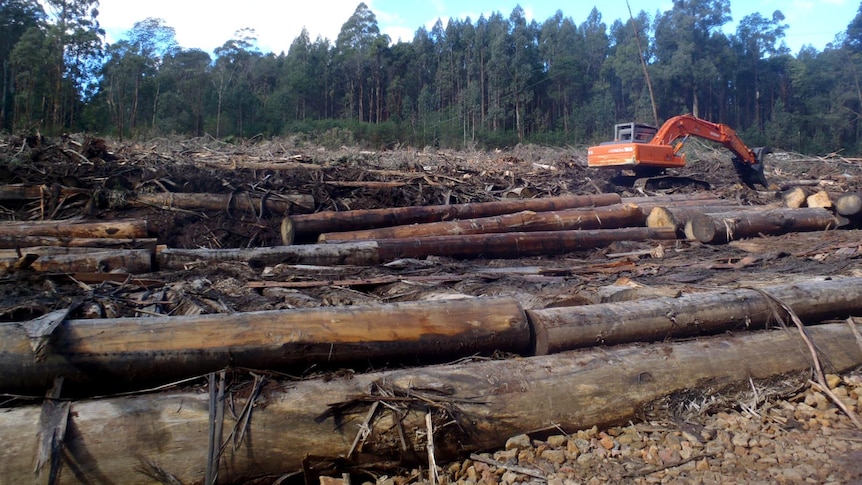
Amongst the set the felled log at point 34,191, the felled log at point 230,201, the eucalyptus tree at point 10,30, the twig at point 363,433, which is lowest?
the twig at point 363,433

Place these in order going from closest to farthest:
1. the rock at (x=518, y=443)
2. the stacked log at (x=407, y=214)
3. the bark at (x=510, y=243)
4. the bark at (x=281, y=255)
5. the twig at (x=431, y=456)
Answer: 1. the twig at (x=431, y=456)
2. the rock at (x=518, y=443)
3. the bark at (x=281, y=255)
4. the bark at (x=510, y=243)
5. the stacked log at (x=407, y=214)

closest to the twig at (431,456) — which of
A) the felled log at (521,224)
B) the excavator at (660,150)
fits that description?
the felled log at (521,224)

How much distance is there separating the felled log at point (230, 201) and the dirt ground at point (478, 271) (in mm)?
110

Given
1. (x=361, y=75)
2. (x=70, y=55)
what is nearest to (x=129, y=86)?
(x=70, y=55)

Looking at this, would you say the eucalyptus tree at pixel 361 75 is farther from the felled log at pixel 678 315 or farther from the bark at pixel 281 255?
the felled log at pixel 678 315

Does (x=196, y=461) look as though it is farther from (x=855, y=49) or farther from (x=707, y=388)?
(x=855, y=49)

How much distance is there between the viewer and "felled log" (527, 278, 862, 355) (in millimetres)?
4242

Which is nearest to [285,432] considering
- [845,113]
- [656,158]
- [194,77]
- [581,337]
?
[581,337]

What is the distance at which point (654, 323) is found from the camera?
4.45 metres

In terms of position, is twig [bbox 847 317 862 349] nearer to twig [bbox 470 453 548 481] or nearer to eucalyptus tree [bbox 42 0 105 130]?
twig [bbox 470 453 548 481]

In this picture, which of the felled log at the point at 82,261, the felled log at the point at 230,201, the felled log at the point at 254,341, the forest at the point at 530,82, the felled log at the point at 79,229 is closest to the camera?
the felled log at the point at 254,341

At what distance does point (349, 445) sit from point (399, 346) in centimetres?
84

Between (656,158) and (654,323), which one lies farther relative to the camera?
(656,158)

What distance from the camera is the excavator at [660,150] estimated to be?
1440 centimetres
